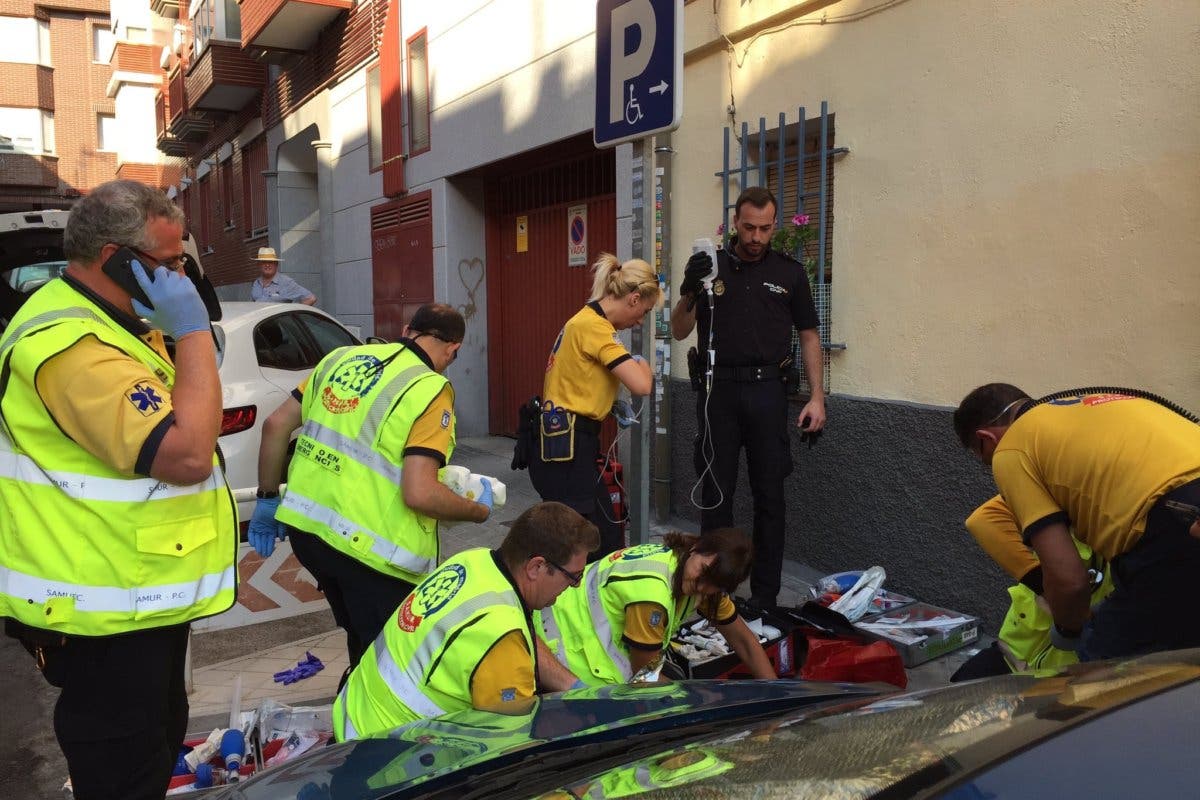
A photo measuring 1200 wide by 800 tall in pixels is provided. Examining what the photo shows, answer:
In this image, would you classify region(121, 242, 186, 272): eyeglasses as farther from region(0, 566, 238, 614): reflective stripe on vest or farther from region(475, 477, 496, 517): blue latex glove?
region(475, 477, 496, 517): blue latex glove

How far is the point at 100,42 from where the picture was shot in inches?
1383

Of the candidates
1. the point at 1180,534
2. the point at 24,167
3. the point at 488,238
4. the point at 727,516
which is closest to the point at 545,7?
the point at 488,238

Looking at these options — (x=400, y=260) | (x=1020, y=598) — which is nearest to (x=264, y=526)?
(x=1020, y=598)

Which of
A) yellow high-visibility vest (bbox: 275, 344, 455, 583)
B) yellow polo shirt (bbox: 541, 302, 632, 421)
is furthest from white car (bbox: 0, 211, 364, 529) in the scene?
yellow high-visibility vest (bbox: 275, 344, 455, 583)

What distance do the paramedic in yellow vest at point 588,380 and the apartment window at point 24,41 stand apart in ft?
120

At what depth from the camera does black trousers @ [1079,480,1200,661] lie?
2525 millimetres

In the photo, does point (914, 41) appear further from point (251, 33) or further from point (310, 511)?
point (251, 33)

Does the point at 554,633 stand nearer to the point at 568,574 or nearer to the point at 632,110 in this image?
the point at 568,574

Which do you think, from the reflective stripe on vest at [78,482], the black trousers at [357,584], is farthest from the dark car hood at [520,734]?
the black trousers at [357,584]

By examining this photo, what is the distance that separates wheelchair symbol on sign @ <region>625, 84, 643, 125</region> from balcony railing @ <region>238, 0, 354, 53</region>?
996 centimetres

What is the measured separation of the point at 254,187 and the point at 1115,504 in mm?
17601

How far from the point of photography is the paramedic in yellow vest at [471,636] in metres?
2.45

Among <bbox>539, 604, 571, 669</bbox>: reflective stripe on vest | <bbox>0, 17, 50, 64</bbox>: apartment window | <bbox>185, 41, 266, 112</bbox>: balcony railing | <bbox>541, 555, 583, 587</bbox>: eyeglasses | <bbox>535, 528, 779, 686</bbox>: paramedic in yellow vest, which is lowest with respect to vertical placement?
<bbox>539, 604, 571, 669</bbox>: reflective stripe on vest

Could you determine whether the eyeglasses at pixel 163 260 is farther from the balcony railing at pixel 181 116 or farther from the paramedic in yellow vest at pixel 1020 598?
the balcony railing at pixel 181 116
